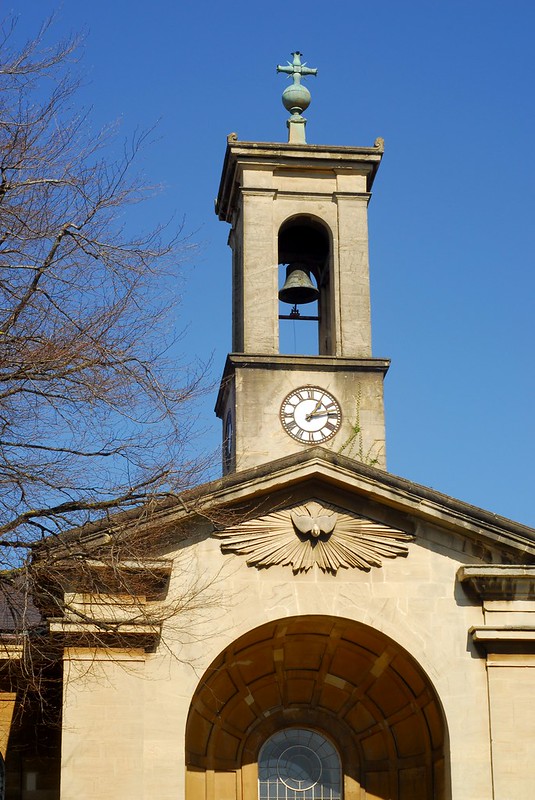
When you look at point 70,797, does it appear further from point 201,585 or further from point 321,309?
point 321,309

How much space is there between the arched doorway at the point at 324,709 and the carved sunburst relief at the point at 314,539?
900mm

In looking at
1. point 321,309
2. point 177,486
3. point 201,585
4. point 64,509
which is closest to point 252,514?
point 201,585

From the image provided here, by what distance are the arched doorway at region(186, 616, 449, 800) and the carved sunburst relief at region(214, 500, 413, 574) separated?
90cm

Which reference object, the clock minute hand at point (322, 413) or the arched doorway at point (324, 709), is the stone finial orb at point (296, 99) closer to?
the clock minute hand at point (322, 413)

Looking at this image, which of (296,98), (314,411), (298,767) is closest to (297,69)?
(296,98)

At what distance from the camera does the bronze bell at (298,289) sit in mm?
28469

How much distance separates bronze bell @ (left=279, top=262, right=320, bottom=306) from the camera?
2847cm

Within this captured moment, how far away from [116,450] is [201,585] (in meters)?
3.67

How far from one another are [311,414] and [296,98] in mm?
6995

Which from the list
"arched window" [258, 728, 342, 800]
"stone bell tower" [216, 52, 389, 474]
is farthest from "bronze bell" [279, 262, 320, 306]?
"arched window" [258, 728, 342, 800]

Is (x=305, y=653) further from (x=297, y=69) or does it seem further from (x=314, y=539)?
(x=297, y=69)

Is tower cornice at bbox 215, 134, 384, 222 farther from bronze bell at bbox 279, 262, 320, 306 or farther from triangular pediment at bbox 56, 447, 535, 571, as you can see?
triangular pediment at bbox 56, 447, 535, 571

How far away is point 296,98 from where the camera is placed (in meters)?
30.4

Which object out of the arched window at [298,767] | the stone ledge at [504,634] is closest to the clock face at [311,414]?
the arched window at [298,767]
